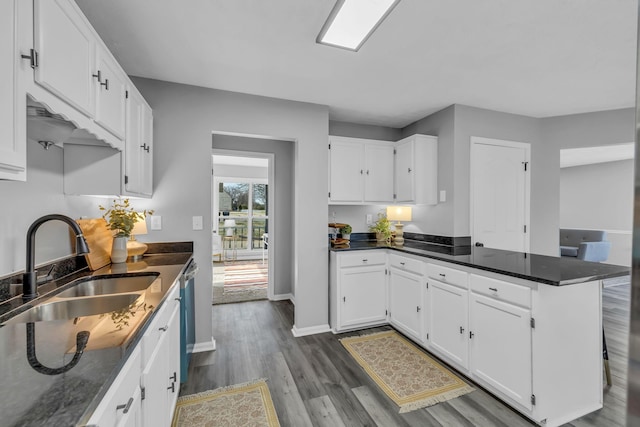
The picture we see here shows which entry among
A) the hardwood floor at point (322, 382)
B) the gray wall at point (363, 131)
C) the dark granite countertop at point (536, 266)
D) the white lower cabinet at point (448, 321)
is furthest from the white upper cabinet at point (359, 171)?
the hardwood floor at point (322, 382)

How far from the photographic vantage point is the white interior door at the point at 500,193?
3.27 m

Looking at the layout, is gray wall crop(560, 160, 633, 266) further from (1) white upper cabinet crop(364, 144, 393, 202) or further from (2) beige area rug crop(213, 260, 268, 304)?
(2) beige area rug crop(213, 260, 268, 304)

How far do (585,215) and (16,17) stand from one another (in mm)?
9050

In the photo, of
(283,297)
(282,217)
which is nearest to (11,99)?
(282,217)

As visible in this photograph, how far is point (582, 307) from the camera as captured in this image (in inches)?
71.7

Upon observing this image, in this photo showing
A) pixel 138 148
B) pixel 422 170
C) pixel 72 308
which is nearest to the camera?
pixel 72 308

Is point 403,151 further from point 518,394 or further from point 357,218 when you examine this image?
point 518,394

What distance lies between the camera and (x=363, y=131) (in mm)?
3936

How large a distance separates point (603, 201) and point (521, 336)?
6.66m

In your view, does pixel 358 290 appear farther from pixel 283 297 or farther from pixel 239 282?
pixel 239 282

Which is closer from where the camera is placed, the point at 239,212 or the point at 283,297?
the point at 283,297

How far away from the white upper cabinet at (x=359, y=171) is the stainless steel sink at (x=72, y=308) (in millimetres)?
2300

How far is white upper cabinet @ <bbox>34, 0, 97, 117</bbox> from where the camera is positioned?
1054 mm

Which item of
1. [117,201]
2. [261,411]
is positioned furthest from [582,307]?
[117,201]
